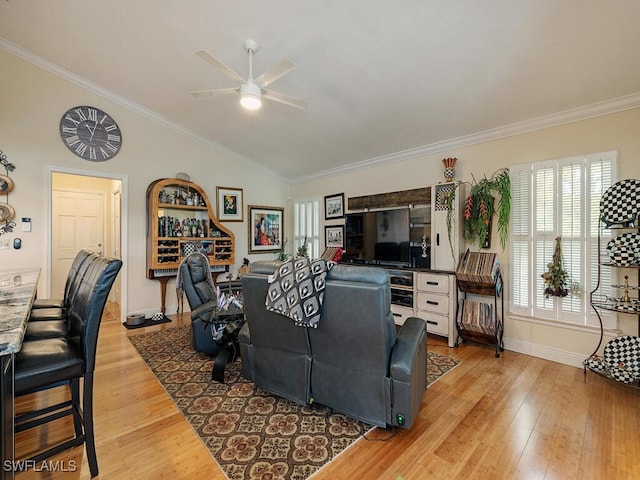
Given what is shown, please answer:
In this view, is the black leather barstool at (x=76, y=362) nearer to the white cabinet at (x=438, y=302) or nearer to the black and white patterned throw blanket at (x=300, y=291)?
the black and white patterned throw blanket at (x=300, y=291)

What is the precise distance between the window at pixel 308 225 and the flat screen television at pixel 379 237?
1.04 meters

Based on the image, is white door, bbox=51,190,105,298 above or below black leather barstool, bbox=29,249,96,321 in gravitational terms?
above

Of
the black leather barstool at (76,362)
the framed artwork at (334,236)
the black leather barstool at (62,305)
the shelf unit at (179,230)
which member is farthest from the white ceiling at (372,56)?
the black leather barstool at (76,362)

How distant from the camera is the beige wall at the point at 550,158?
9.20ft

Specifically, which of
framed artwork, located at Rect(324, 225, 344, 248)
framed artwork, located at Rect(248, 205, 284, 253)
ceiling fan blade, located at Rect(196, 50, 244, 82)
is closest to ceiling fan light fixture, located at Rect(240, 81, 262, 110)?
ceiling fan blade, located at Rect(196, 50, 244, 82)

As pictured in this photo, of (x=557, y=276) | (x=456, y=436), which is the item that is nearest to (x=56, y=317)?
(x=456, y=436)

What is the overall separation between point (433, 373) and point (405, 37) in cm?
308

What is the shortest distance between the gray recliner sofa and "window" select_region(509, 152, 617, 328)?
2.00 m

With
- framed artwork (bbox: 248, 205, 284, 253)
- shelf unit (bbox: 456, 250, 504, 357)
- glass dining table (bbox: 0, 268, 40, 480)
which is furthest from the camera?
framed artwork (bbox: 248, 205, 284, 253)

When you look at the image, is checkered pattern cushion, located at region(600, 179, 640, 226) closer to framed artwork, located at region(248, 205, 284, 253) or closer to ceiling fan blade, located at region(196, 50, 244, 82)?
ceiling fan blade, located at region(196, 50, 244, 82)

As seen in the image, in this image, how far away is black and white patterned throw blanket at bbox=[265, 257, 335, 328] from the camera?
73.2 inches

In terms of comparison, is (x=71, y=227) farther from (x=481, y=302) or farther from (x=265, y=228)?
(x=481, y=302)

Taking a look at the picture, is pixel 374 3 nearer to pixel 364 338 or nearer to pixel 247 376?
pixel 364 338

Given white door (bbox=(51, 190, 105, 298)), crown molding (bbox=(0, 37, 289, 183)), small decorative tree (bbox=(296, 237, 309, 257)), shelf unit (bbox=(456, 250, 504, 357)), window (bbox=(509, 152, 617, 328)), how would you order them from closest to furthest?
window (bbox=(509, 152, 617, 328))
shelf unit (bbox=(456, 250, 504, 357))
crown molding (bbox=(0, 37, 289, 183))
white door (bbox=(51, 190, 105, 298))
small decorative tree (bbox=(296, 237, 309, 257))
